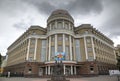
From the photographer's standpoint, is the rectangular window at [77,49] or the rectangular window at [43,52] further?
the rectangular window at [43,52]

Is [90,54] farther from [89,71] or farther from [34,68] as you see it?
[34,68]

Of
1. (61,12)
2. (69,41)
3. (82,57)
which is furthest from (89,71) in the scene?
(61,12)

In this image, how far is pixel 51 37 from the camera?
150 ft

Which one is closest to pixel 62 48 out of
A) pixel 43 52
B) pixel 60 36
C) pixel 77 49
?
pixel 60 36

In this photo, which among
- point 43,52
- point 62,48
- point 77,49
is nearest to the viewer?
point 62,48

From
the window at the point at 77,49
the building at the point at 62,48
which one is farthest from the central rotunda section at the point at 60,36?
the window at the point at 77,49

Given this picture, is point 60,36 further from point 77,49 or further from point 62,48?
point 77,49

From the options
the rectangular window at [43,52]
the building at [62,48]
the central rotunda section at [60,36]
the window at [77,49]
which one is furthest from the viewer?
the rectangular window at [43,52]

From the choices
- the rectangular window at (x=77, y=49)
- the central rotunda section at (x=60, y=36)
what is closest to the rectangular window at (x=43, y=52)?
the central rotunda section at (x=60, y=36)


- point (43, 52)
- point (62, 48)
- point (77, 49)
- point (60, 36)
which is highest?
point (60, 36)

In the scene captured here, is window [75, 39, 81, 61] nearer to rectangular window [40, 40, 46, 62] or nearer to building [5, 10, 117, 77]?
building [5, 10, 117, 77]

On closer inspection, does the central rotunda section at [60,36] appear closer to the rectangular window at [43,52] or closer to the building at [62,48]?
the building at [62,48]

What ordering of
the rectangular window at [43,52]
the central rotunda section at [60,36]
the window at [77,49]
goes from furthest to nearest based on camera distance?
the rectangular window at [43,52] < the window at [77,49] < the central rotunda section at [60,36]

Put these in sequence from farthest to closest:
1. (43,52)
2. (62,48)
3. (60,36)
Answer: (43,52) → (60,36) → (62,48)
